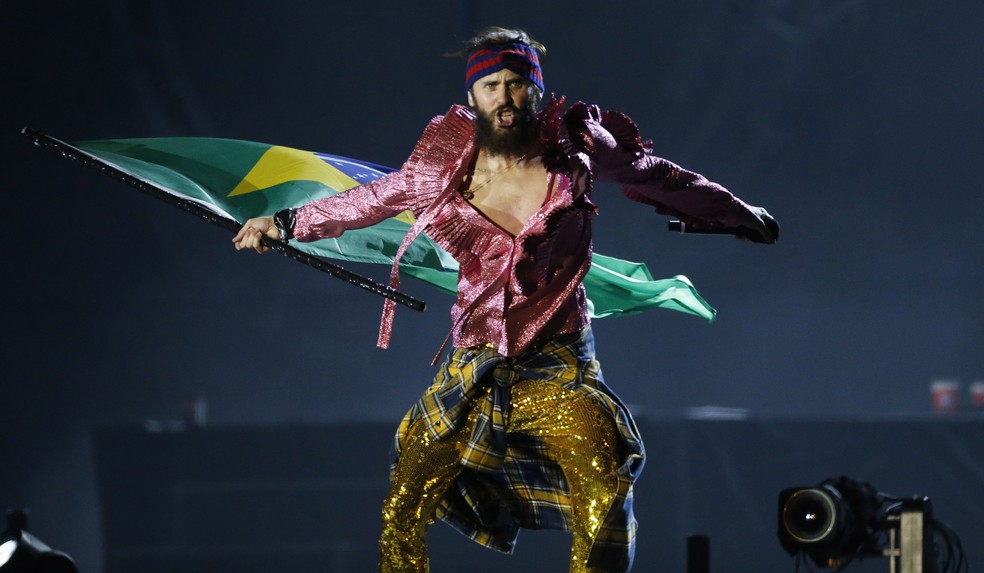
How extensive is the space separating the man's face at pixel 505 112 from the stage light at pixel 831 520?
3.67 ft

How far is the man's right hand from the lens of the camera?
226cm

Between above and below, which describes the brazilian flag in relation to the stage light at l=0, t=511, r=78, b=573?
above

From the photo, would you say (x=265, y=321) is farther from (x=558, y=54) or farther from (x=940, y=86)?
(x=940, y=86)

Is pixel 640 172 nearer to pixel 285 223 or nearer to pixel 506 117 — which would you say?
pixel 506 117

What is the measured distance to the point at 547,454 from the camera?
222cm

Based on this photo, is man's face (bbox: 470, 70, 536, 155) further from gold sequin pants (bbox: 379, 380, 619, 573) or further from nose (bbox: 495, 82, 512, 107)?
gold sequin pants (bbox: 379, 380, 619, 573)

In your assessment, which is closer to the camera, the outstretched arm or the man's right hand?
the outstretched arm

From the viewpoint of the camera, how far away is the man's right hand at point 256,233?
2262 millimetres

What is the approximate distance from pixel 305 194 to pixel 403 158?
5.35 ft

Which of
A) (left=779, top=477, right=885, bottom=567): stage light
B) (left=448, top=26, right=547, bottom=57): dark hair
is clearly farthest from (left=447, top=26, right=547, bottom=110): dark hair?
(left=779, top=477, right=885, bottom=567): stage light

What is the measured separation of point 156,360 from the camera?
189 inches

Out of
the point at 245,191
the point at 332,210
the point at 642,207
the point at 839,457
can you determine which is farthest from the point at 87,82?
the point at 839,457

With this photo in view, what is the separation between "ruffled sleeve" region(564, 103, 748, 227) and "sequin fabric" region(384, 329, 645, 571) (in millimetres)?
307

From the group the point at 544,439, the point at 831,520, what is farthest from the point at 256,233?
the point at 831,520
